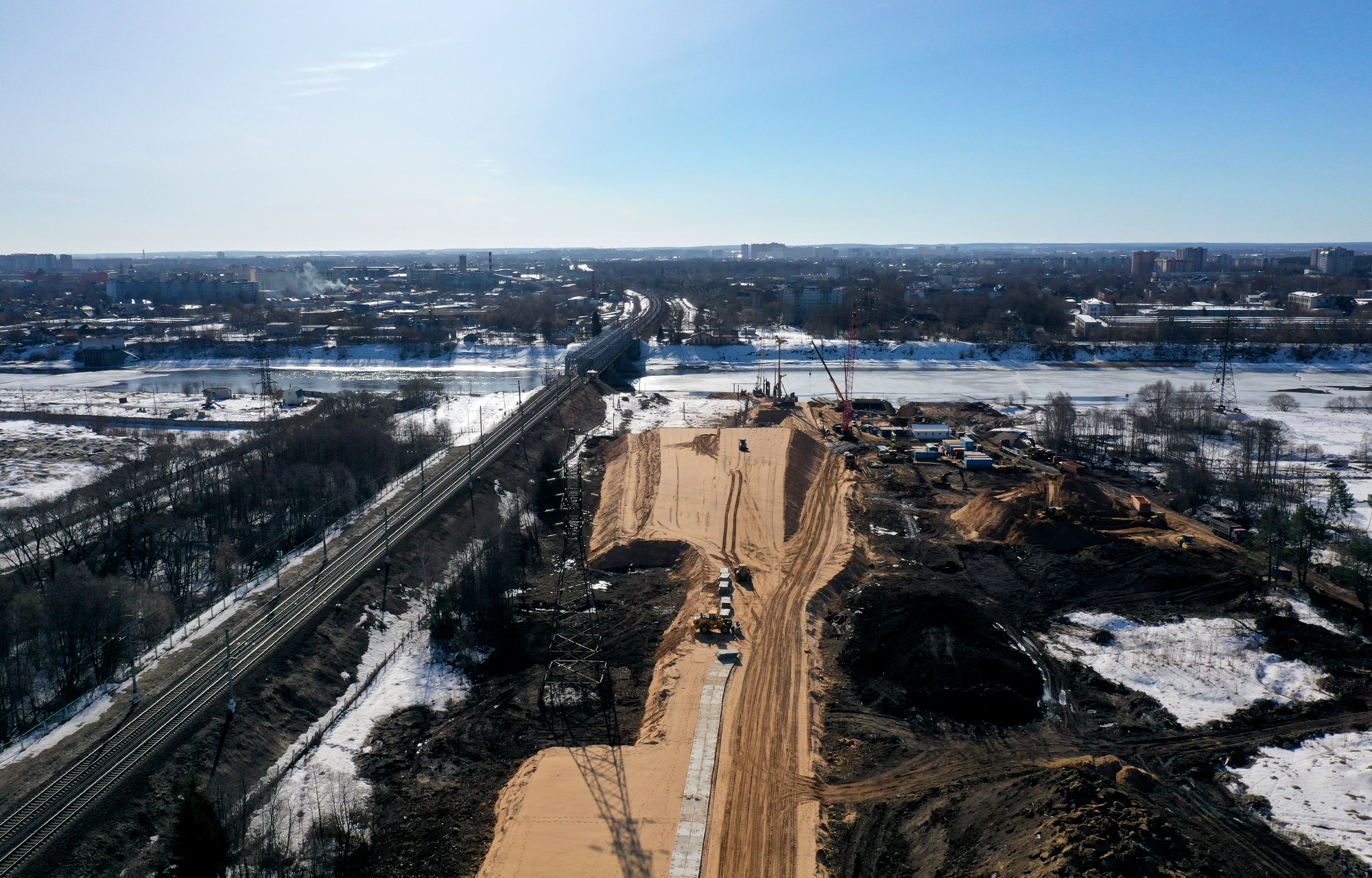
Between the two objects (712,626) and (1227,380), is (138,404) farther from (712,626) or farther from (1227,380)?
(1227,380)

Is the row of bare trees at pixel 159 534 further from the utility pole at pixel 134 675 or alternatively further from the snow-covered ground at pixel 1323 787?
the snow-covered ground at pixel 1323 787

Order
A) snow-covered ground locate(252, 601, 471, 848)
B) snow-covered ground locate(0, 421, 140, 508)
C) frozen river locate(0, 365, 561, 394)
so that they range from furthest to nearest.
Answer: frozen river locate(0, 365, 561, 394) → snow-covered ground locate(0, 421, 140, 508) → snow-covered ground locate(252, 601, 471, 848)

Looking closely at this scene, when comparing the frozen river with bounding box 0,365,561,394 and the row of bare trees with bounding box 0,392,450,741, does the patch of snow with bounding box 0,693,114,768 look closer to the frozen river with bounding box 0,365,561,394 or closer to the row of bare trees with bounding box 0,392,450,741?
the row of bare trees with bounding box 0,392,450,741

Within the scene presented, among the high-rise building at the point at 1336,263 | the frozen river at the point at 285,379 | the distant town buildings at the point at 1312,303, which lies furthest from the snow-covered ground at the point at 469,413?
the high-rise building at the point at 1336,263

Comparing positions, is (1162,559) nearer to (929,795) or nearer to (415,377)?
(929,795)

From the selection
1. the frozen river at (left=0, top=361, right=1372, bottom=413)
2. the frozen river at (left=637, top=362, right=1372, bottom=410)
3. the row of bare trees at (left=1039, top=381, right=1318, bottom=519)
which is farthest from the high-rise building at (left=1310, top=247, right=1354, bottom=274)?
the row of bare trees at (left=1039, top=381, right=1318, bottom=519)

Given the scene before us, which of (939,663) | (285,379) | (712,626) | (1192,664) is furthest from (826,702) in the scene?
(285,379)
